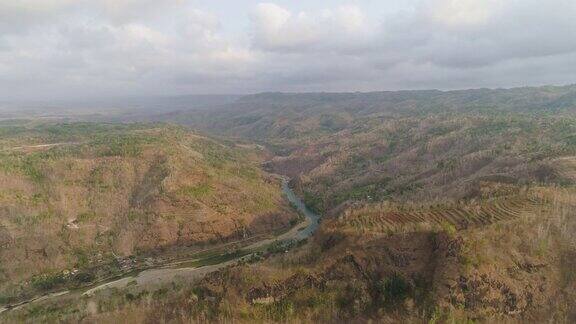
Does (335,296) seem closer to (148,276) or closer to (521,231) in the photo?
(521,231)

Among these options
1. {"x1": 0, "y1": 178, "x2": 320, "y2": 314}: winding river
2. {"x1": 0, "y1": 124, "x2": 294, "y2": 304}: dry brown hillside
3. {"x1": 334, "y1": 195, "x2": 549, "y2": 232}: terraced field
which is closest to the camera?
{"x1": 334, "y1": 195, "x2": 549, "y2": 232}: terraced field

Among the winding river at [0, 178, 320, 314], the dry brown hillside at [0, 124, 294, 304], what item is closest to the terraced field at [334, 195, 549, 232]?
the winding river at [0, 178, 320, 314]

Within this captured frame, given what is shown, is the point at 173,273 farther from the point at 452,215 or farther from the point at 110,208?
the point at 452,215

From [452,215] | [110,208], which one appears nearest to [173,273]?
[110,208]

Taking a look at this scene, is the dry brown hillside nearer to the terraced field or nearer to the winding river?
the winding river

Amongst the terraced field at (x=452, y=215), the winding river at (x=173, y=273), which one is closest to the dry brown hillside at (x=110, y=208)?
the winding river at (x=173, y=273)

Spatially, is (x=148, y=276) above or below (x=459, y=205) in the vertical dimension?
below

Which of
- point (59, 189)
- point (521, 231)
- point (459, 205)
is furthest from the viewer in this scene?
point (59, 189)

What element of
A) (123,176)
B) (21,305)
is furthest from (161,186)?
(21,305)
